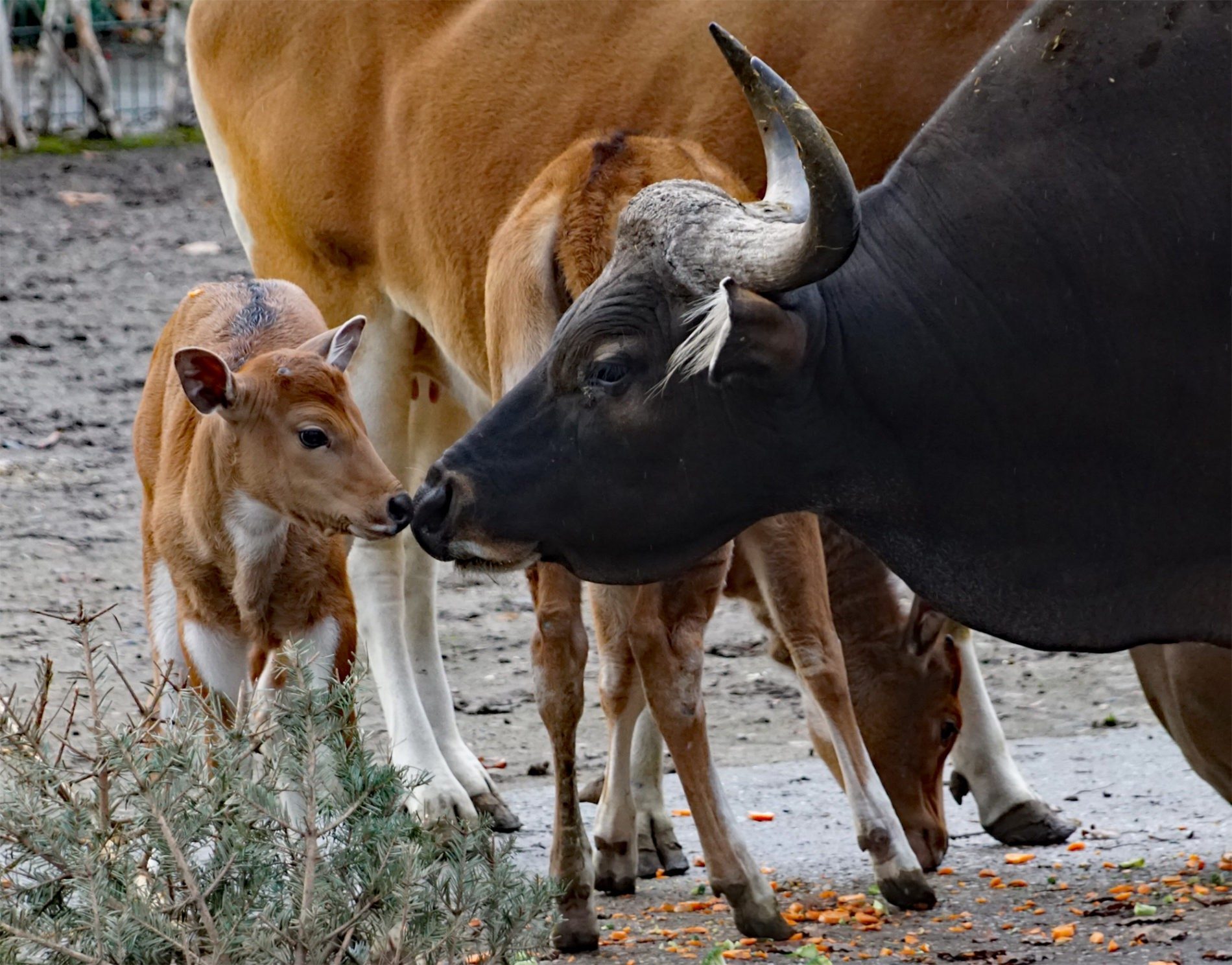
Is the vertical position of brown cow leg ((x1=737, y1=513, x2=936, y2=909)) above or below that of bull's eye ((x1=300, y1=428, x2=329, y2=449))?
below

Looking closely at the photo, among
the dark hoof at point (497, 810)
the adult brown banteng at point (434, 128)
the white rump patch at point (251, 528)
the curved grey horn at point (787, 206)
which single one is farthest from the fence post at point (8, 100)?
the curved grey horn at point (787, 206)

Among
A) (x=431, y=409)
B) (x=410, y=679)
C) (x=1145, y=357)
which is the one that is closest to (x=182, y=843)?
(x=1145, y=357)

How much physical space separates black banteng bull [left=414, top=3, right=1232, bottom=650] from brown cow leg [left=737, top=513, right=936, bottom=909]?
3.48ft

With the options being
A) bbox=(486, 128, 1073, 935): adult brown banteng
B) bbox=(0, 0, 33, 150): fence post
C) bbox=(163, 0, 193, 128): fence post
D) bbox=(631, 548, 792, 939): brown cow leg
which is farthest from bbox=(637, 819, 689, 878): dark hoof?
bbox=(163, 0, 193, 128): fence post

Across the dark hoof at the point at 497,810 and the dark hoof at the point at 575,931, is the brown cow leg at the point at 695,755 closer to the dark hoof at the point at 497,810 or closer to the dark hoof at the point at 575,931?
Answer: the dark hoof at the point at 575,931

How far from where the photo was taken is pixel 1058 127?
3939 millimetres

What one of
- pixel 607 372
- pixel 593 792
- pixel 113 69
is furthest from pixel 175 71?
pixel 607 372

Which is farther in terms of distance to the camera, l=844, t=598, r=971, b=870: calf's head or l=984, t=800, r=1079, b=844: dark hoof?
l=984, t=800, r=1079, b=844: dark hoof

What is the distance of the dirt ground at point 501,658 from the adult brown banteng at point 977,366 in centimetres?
63

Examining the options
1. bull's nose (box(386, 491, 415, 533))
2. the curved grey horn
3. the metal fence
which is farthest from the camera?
the metal fence

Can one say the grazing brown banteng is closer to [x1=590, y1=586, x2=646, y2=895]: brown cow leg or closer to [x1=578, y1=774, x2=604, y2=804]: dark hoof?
[x1=590, y1=586, x2=646, y2=895]: brown cow leg

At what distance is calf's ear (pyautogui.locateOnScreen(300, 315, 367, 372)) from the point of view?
4.94m

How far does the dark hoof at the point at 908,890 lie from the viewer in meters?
5.03

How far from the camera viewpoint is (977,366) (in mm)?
3943
